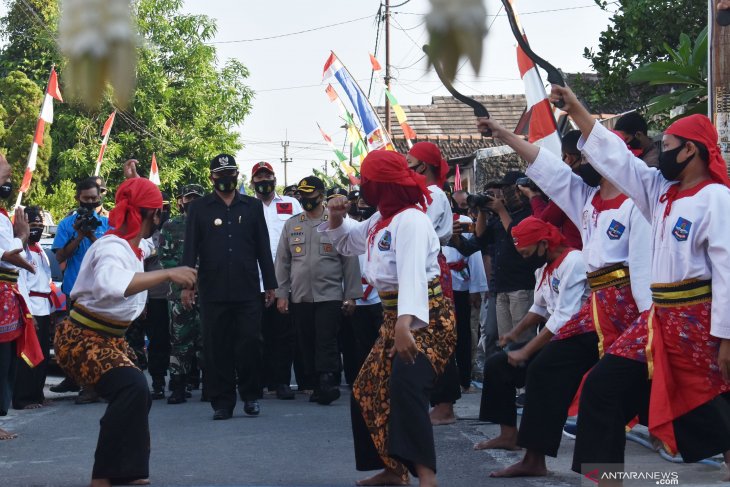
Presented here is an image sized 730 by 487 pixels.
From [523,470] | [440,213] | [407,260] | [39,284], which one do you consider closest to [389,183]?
[407,260]

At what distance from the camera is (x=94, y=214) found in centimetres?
1000

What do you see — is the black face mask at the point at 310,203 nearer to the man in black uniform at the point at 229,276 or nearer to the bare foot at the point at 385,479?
the man in black uniform at the point at 229,276

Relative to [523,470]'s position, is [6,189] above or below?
above

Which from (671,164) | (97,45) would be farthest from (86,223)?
(97,45)

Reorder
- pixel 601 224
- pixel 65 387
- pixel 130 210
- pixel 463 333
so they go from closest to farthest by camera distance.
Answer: pixel 601 224
pixel 130 210
pixel 463 333
pixel 65 387

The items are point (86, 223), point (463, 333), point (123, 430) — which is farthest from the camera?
point (463, 333)

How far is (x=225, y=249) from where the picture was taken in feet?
30.7

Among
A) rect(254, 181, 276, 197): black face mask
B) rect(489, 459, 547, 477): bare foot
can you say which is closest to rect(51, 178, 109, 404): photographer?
rect(254, 181, 276, 197): black face mask

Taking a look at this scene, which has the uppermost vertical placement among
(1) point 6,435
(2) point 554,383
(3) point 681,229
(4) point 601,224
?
(4) point 601,224

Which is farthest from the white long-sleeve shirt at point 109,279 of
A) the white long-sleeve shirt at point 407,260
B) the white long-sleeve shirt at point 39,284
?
the white long-sleeve shirt at point 39,284

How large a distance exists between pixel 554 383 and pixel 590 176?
1.11 meters

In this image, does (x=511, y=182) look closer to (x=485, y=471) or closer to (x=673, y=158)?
(x=485, y=471)

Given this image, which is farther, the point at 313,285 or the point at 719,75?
the point at 313,285

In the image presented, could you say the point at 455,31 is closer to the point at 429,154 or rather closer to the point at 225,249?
the point at 429,154
